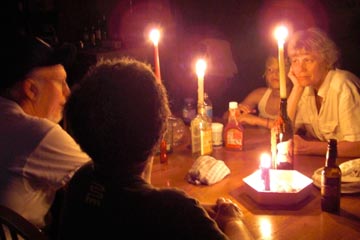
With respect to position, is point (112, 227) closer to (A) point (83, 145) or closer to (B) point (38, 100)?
(A) point (83, 145)

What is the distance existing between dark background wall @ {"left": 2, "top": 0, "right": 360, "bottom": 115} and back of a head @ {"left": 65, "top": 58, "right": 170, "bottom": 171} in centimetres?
305

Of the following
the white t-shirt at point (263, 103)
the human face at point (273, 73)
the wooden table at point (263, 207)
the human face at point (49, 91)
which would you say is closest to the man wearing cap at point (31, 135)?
the human face at point (49, 91)

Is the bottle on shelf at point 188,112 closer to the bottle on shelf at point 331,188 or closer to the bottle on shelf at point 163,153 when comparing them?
the bottle on shelf at point 163,153

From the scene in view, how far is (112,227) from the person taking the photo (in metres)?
0.90

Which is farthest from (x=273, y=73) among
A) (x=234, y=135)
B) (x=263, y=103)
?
(x=234, y=135)

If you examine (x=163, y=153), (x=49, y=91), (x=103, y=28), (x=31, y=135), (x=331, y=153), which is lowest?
(x=163, y=153)

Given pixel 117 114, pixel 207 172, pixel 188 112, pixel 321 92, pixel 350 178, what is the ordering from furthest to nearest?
pixel 321 92 → pixel 188 112 → pixel 207 172 → pixel 350 178 → pixel 117 114

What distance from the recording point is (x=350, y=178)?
4.76 feet

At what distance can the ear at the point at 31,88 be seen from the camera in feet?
4.88

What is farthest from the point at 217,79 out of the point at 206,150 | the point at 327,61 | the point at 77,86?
the point at 77,86

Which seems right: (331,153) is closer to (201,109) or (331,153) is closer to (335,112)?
(201,109)

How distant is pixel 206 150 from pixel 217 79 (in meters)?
2.61

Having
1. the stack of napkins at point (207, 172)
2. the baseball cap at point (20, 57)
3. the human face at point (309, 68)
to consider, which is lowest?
the stack of napkins at point (207, 172)

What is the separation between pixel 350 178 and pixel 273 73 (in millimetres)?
1769
